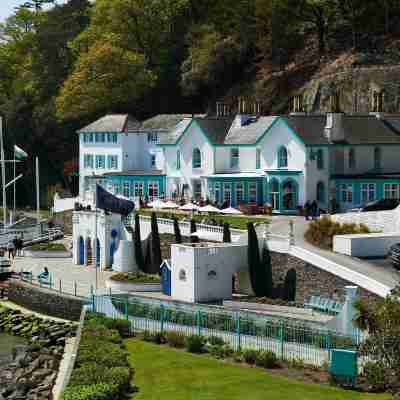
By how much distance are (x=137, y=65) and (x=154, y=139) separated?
15164 mm

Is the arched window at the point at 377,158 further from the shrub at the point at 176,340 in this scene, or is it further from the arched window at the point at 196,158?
the shrub at the point at 176,340

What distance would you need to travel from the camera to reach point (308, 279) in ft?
158

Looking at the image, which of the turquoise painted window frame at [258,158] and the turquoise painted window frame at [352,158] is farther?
the turquoise painted window frame at [258,158]

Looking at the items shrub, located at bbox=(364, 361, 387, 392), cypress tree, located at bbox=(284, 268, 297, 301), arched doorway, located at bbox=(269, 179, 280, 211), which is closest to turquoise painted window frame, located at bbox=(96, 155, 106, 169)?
arched doorway, located at bbox=(269, 179, 280, 211)

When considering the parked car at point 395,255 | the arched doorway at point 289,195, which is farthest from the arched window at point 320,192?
the parked car at point 395,255

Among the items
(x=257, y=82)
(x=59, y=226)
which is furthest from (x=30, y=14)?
(x=59, y=226)

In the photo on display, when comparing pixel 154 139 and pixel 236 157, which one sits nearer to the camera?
pixel 236 157

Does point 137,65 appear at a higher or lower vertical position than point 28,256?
higher

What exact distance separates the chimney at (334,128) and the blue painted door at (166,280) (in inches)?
742

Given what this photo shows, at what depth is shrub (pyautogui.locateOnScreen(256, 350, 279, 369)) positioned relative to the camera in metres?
36.2

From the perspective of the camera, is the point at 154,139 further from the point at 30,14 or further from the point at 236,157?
the point at 30,14

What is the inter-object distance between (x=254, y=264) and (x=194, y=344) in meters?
12.9

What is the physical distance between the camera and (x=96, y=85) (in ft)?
336

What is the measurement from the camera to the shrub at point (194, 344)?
3892cm
